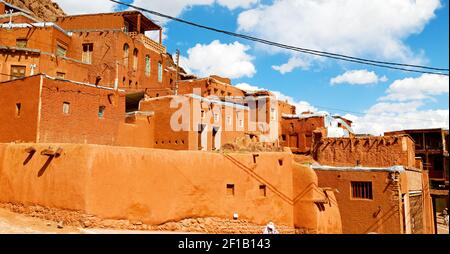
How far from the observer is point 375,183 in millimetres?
22125

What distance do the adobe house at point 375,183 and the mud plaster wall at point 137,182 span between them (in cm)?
615

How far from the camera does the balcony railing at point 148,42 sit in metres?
30.9

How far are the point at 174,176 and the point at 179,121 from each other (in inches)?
347

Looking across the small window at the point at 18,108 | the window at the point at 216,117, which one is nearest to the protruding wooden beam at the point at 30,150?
the small window at the point at 18,108

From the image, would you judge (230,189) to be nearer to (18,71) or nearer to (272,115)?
(18,71)

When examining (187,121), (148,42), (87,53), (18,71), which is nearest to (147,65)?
(148,42)

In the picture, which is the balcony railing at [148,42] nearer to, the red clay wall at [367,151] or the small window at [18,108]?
the small window at [18,108]

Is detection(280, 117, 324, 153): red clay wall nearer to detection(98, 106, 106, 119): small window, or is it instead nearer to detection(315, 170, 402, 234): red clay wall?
detection(315, 170, 402, 234): red clay wall

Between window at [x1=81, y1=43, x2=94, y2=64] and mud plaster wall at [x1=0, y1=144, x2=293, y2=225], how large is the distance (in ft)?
46.3

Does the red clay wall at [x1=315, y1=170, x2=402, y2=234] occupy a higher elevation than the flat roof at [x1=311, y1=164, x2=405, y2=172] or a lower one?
lower

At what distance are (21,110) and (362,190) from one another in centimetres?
2019

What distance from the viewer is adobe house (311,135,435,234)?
2159cm

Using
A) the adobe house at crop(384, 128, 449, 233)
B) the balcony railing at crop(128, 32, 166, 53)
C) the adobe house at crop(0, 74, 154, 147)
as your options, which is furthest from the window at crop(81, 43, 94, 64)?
the adobe house at crop(384, 128, 449, 233)

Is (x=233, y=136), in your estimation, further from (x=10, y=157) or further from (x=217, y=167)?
(x=10, y=157)
